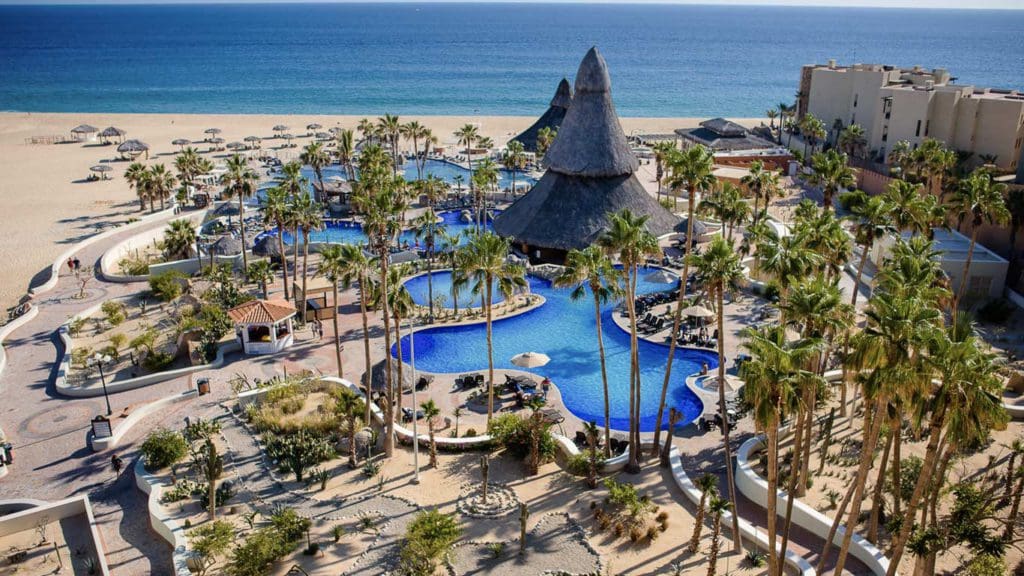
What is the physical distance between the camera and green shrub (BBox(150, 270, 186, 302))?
40500 millimetres

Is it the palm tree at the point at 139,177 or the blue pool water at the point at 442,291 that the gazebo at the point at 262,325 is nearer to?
the blue pool water at the point at 442,291

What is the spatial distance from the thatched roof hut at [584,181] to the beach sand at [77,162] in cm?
3085

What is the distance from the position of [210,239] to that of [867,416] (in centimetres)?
4196

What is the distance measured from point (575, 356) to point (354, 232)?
1003 inches

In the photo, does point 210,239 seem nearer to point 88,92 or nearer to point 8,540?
point 8,540

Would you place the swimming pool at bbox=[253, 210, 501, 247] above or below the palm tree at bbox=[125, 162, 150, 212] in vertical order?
below

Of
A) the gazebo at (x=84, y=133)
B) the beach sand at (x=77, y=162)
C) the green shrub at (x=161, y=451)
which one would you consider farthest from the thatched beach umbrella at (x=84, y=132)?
the green shrub at (x=161, y=451)

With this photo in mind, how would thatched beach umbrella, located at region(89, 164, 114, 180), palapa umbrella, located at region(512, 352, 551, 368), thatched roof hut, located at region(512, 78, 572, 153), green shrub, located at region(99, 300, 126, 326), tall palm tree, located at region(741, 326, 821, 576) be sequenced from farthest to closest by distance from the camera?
thatched beach umbrella, located at region(89, 164, 114, 180) < thatched roof hut, located at region(512, 78, 572, 153) < green shrub, located at region(99, 300, 126, 326) < palapa umbrella, located at region(512, 352, 551, 368) < tall palm tree, located at region(741, 326, 821, 576)

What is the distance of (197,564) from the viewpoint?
1939 cm

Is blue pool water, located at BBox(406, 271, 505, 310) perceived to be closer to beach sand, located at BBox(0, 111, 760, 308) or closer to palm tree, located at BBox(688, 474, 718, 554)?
palm tree, located at BBox(688, 474, 718, 554)

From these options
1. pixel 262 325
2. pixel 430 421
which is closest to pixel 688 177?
pixel 430 421

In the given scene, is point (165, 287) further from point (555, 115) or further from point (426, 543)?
point (555, 115)

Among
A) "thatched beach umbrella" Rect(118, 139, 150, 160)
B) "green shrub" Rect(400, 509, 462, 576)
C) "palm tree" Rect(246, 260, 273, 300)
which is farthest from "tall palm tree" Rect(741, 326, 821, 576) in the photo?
"thatched beach umbrella" Rect(118, 139, 150, 160)

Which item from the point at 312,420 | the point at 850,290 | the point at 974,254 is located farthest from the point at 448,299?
the point at 974,254
